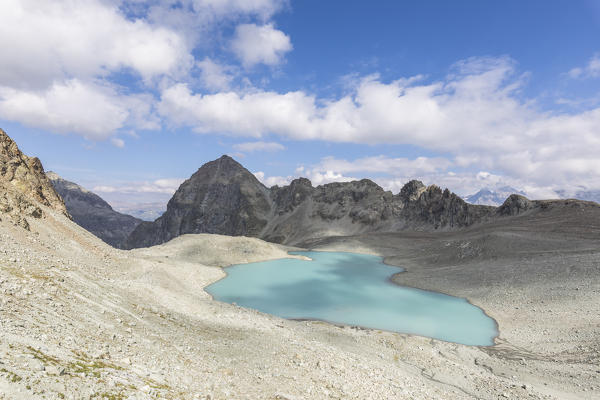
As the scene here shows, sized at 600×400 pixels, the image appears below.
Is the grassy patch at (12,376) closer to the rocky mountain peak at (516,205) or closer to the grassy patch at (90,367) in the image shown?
the grassy patch at (90,367)

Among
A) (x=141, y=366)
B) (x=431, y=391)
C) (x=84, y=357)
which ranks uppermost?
(x=84, y=357)

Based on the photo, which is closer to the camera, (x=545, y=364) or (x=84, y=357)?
(x=84, y=357)

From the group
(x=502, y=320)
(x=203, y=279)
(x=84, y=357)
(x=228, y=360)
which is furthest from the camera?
(x=203, y=279)

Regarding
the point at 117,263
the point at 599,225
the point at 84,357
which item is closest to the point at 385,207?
the point at 599,225

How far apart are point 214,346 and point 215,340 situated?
1.53 m

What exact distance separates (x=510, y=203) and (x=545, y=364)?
400ft

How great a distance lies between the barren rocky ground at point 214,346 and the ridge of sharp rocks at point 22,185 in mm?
2540

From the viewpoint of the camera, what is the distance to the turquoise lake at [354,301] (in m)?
41.8

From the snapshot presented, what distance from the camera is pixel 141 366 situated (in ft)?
41.2

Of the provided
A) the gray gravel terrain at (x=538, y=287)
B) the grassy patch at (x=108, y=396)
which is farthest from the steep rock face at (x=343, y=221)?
the grassy patch at (x=108, y=396)

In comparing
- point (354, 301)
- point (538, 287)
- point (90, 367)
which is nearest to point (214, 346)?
point (90, 367)

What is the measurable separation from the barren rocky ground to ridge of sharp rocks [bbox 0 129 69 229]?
2.54 meters

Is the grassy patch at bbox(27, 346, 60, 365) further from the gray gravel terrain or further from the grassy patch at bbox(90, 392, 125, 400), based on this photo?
the gray gravel terrain

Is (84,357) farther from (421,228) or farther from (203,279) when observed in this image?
(421,228)
